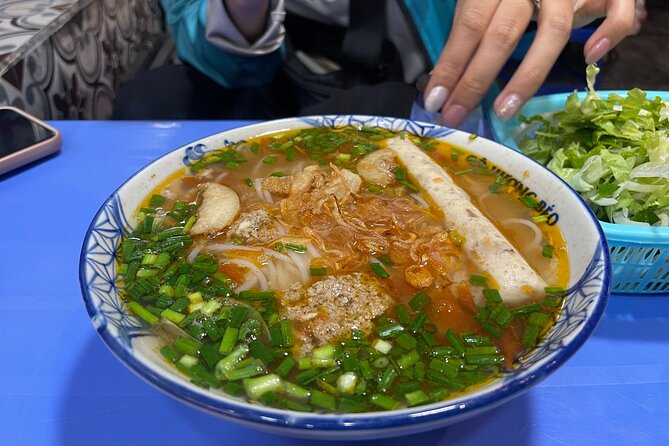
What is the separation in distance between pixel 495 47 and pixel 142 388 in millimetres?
1582

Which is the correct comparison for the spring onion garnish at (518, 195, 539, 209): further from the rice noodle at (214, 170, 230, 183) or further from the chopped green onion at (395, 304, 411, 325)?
the rice noodle at (214, 170, 230, 183)

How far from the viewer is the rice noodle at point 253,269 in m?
1.13

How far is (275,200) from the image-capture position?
1387 millimetres

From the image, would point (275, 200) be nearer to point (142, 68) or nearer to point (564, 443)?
point (564, 443)

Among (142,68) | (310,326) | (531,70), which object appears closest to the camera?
(310,326)

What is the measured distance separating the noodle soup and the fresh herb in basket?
19.3 inches

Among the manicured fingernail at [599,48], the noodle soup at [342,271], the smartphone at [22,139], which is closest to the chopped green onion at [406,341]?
the noodle soup at [342,271]

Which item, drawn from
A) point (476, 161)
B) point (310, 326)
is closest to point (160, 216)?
point (310, 326)

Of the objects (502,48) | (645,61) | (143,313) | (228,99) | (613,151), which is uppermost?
(502,48)

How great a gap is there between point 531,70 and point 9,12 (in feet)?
9.26

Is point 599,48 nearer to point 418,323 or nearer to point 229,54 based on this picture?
point 418,323

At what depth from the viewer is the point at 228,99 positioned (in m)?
2.98

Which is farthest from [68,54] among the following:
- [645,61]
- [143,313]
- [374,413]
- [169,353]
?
[645,61]

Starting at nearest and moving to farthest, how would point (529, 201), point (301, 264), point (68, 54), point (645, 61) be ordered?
point (301, 264) → point (529, 201) → point (68, 54) → point (645, 61)
